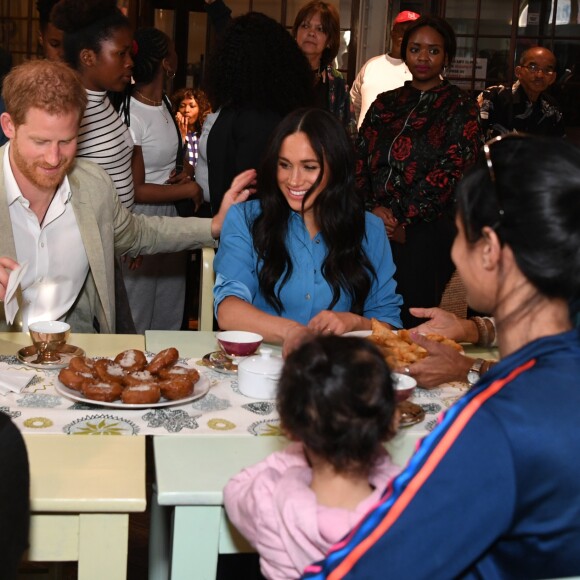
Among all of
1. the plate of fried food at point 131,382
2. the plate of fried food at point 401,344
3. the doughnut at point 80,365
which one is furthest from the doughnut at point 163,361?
the plate of fried food at point 401,344

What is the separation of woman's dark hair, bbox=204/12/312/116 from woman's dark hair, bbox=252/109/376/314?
0.85 m

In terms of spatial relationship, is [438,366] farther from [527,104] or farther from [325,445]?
[527,104]

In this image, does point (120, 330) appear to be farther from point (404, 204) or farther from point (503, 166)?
point (503, 166)

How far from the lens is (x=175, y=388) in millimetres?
1746

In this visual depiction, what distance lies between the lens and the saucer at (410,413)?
1.73 meters

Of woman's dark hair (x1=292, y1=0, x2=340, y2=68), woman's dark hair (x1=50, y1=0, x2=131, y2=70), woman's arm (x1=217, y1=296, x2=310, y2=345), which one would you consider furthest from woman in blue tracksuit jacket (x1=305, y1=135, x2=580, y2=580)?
woman's dark hair (x1=292, y1=0, x2=340, y2=68)

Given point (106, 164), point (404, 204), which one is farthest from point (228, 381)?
point (404, 204)

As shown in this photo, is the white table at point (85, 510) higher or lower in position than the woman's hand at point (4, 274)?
lower

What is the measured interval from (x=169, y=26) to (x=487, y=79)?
7.73 ft

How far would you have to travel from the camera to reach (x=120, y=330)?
2.74 metres

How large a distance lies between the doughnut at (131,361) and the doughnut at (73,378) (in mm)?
85

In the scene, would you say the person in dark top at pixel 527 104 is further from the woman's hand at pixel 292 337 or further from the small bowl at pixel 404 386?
the small bowl at pixel 404 386

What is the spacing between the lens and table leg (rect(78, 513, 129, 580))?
4.50 ft

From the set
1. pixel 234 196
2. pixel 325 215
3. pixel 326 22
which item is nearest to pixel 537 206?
pixel 325 215
